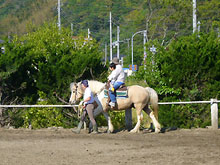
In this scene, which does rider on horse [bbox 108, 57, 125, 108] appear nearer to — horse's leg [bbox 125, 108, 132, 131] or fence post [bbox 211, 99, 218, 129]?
horse's leg [bbox 125, 108, 132, 131]

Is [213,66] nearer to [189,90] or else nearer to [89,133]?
[189,90]

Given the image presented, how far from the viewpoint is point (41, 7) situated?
8481 centimetres

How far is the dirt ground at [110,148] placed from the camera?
829 centimetres

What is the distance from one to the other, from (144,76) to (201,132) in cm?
316

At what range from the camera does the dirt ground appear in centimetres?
829

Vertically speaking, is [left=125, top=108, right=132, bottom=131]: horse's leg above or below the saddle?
below

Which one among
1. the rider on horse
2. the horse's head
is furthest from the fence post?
the horse's head

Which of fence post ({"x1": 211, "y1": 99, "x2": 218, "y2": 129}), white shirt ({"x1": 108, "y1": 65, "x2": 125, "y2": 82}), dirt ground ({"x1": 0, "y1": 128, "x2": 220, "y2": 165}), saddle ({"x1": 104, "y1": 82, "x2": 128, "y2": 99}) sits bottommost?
dirt ground ({"x1": 0, "y1": 128, "x2": 220, "y2": 165})

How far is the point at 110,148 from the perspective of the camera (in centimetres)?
984

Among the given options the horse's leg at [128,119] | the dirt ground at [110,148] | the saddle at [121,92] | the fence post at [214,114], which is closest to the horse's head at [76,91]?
the saddle at [121,92]

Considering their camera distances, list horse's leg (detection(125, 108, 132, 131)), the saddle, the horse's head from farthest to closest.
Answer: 1. horse's leg (detection(125, 108, 132, 131))
2. the horse's head
3. the saddle

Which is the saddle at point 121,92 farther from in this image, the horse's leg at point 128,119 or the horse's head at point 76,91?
the horse's leg at point 128,119

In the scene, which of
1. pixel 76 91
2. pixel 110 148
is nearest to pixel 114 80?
pixel 76 91

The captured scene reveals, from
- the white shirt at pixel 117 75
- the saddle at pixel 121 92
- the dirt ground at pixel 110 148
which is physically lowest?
the dirt ground at pixel 110 148
